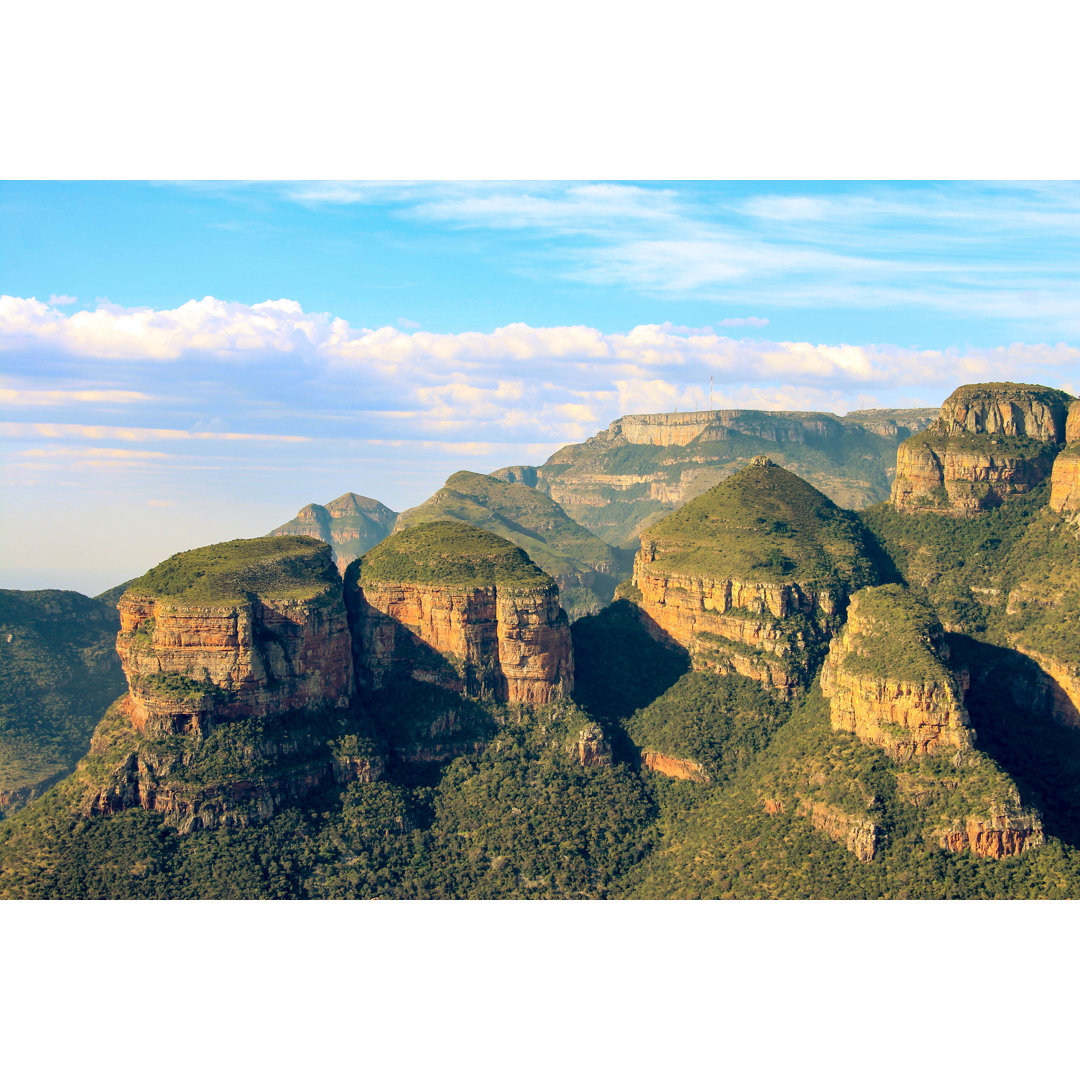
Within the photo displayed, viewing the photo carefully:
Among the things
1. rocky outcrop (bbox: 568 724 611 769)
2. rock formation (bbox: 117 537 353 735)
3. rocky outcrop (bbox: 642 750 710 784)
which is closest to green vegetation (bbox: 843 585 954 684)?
rocky outcrop (bbox: 642 750 710 784)

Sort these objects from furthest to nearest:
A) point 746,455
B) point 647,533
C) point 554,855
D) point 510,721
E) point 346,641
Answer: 1. point 746,455
2. point 647,533
3. point 510,721
4. point 346,641
5. point 554,855

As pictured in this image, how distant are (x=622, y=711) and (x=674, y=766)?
654 cm

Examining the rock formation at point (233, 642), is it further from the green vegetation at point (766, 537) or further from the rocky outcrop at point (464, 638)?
the green vegetation at point (766, 537)

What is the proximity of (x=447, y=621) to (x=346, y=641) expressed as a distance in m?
6.89

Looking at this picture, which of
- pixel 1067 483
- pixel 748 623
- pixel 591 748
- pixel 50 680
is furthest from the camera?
pixel 50 680

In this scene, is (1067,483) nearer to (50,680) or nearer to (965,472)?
(965,472)

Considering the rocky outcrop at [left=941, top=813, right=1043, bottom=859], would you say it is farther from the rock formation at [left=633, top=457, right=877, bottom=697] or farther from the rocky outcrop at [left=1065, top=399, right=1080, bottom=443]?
the rocky outcrop at [left=1065, top=399, right=1080, bottom=443]

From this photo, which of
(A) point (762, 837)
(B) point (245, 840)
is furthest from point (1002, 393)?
(B) point (245, 840)

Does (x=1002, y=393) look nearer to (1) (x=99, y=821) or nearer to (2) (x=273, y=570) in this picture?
(2) (x=273, y=570)

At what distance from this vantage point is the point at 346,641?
6322 centimetres

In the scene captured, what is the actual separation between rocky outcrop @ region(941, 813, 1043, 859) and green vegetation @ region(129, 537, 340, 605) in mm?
36482

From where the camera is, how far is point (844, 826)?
52156 millimetres

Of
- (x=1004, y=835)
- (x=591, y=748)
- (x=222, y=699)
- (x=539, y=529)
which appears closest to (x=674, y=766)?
(x=591, y=748)

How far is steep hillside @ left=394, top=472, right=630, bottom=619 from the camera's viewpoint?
139 metres
